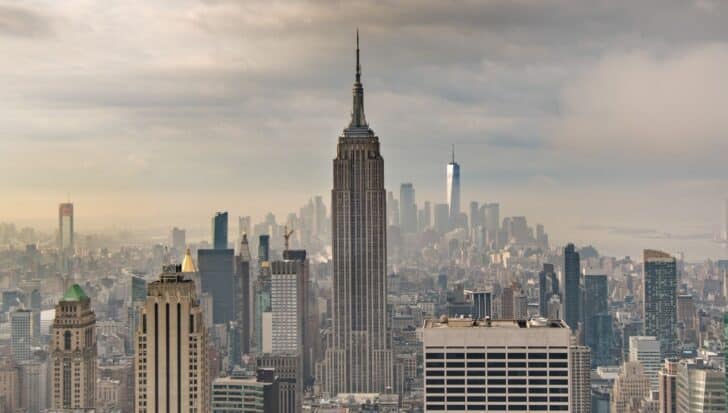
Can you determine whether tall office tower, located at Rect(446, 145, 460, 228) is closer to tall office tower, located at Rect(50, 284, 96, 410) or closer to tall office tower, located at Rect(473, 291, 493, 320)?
tall office tower, located at Rect(473, 291, 493, 320)

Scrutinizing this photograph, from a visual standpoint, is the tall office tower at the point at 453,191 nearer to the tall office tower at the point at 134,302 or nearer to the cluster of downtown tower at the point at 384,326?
the cluster of downtown tower at the point at 384,326

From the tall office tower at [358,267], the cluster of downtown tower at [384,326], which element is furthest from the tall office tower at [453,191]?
the tall office tower at [358,267]

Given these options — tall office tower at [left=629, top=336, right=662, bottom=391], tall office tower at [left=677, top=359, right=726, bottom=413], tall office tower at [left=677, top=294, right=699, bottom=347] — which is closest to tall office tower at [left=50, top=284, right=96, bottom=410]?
tall office tower at [left=677, top=359, right=726, bottom=413]

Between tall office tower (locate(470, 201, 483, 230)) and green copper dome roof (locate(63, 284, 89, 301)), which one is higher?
tall office tower (locate(470, 201, 483, 230))

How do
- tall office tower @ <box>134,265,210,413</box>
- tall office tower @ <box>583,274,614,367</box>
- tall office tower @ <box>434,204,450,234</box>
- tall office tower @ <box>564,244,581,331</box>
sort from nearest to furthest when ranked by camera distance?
tall office tower @ <box>134,265,210,413</box> < tall office tower @ <box>434,204,450,234</box> < tall office tower @ <box>564,244,581,331</box> < tall office tower @ <box>583,274,614,367</box>

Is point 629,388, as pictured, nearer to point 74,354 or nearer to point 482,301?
point 482,301

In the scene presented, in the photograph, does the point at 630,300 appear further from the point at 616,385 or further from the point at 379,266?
the point at 379,266
